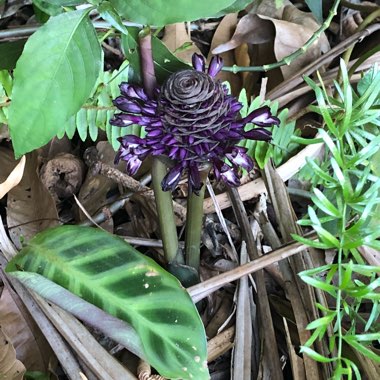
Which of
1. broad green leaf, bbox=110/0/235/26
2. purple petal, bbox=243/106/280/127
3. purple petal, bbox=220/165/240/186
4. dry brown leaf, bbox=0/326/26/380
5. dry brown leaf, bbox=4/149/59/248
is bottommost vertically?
dry brown leaf, bbox=0/326/26/380

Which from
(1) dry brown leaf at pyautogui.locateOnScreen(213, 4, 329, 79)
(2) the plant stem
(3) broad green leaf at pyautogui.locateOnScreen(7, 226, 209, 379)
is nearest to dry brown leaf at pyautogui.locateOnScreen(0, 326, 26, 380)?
(3) broad green leaf at pyautogui.locateOnScreen(7, 226, 209, 379)

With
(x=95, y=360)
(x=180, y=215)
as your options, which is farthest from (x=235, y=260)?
(x=95, y=360)

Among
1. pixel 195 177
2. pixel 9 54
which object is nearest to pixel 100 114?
pixel 9 54

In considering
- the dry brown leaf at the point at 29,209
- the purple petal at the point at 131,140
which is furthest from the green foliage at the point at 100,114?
the purple petal at the point at 131,140

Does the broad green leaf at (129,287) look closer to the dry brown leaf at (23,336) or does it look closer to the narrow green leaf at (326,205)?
the dry brown leaf at (23,336)

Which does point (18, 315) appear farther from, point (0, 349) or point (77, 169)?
point (77, 169)

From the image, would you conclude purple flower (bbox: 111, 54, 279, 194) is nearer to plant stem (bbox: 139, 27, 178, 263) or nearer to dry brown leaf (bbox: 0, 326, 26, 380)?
plant stem (bbox: 139, 27, 178, 263)
